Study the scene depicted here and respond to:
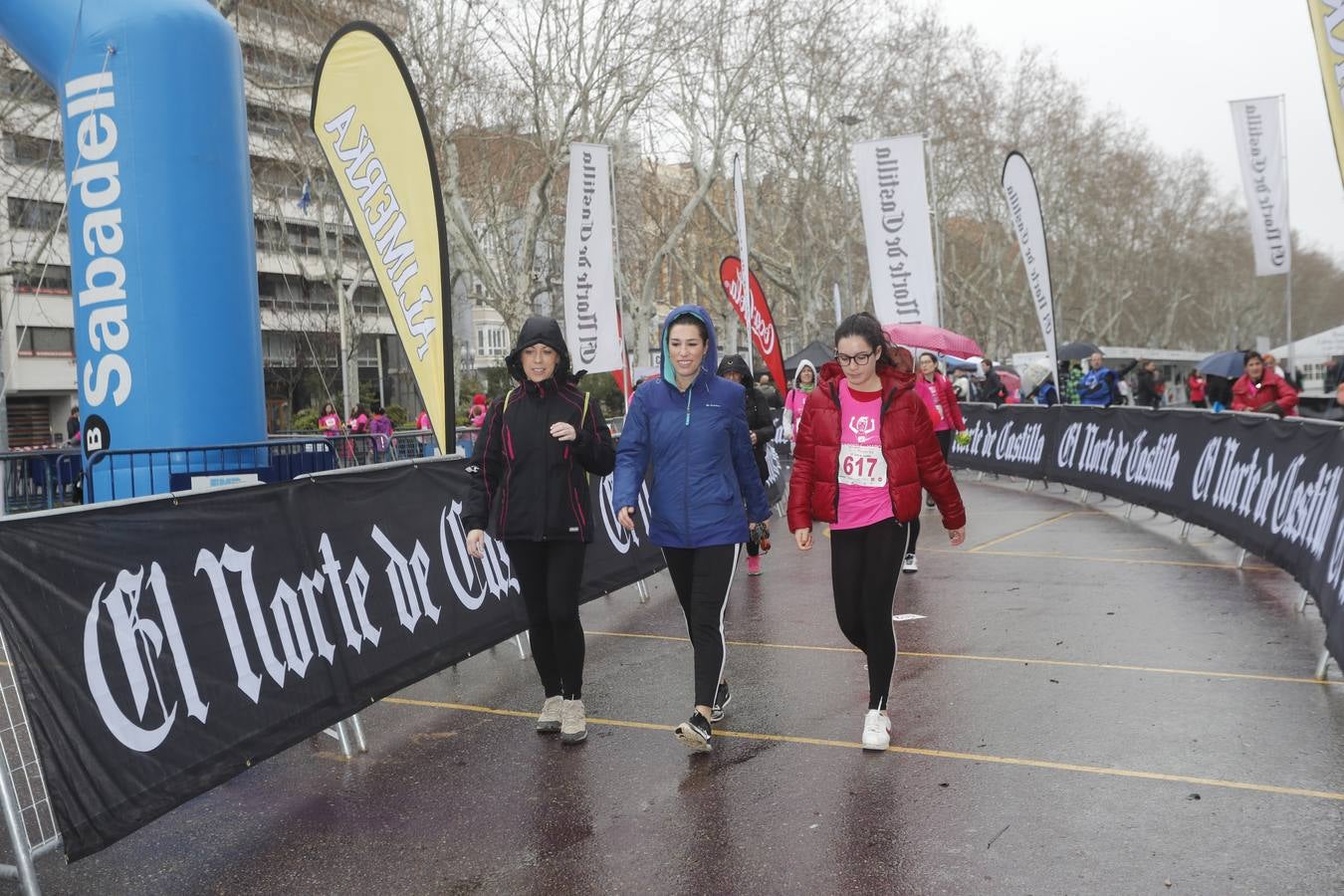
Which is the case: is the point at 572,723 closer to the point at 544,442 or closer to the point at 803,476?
the point at 544,442

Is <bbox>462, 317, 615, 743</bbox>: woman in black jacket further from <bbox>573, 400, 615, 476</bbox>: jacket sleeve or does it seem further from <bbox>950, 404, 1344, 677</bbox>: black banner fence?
<bbox>950, 404, 1344, 677</bbox>: black banner fence

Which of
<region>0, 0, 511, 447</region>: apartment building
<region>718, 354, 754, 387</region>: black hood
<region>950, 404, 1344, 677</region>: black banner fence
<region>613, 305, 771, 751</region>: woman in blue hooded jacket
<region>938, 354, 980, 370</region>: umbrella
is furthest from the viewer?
<region>938, 354, 980, 370</region>: umbrella

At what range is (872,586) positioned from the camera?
16.5 feet

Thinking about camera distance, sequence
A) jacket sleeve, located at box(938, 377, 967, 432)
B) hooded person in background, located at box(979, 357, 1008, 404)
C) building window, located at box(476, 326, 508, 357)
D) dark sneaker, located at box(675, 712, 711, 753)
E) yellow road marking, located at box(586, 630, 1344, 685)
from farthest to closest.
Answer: building window, located at box(476, 326, 508, 357)
hooded person in background, located at box(979, 357, 1008, 404)
jacket sleeve, located at box(938, 377, 967, 432)
yellow road marking, located at box(586, 630, 1344, 685)
dark sneaker, located at box(675, 712, 711, 753)

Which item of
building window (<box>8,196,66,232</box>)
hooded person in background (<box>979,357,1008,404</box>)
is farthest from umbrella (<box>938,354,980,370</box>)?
building window (<box>8,196,66,232</box>)

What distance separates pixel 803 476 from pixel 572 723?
158 centimetres

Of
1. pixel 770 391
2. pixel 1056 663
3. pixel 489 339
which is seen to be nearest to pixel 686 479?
pixel 1056 663

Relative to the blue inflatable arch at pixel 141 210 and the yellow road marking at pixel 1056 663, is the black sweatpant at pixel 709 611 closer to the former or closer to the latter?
the yellow road marking at pixel 1056 663

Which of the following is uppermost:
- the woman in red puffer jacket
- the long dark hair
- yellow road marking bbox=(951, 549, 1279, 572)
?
the long dark hair

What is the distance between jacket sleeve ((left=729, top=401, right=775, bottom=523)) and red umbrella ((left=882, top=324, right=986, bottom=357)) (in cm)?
1226

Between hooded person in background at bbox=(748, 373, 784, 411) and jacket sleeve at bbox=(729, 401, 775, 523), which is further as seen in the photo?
hooded person in background at bbox=(748, 373, 784, 411)

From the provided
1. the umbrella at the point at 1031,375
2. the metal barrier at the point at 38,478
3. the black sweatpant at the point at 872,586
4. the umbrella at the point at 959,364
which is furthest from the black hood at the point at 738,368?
the umbrella at the point at 1031,375

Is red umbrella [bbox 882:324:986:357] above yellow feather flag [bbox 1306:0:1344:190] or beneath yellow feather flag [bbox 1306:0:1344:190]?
beneath

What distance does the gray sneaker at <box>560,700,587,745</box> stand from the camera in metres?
5.32
